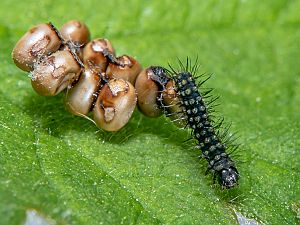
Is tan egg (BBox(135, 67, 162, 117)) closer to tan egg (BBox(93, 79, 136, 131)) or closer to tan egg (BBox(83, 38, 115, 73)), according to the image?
tan egg (BBox(93, 79, 136, 131))

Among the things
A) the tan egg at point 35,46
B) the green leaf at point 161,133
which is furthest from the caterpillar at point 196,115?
the tan egg at point 35,46

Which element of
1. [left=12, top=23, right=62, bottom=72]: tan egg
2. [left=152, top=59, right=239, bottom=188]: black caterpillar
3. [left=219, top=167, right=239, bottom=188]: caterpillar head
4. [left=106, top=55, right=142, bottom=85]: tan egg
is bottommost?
[left=219, top=167, right=239, bottom=188]: caterpillar head

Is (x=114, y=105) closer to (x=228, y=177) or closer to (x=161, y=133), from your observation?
(x=161, y=133)

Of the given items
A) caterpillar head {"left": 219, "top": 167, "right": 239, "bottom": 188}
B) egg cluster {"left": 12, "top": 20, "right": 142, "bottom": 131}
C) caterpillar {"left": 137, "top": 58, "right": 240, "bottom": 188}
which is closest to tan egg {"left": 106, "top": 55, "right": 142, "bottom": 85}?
egg cluster {"left": 12, "top": 20, "right": 142, "bottom": 131}

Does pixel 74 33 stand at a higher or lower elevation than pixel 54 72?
higher

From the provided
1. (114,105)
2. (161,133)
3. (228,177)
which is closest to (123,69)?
(114,105)

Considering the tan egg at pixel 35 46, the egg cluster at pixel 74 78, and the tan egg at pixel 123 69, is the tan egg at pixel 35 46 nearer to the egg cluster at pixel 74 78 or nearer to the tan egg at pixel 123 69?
the egg cluster at pixel 74 78
